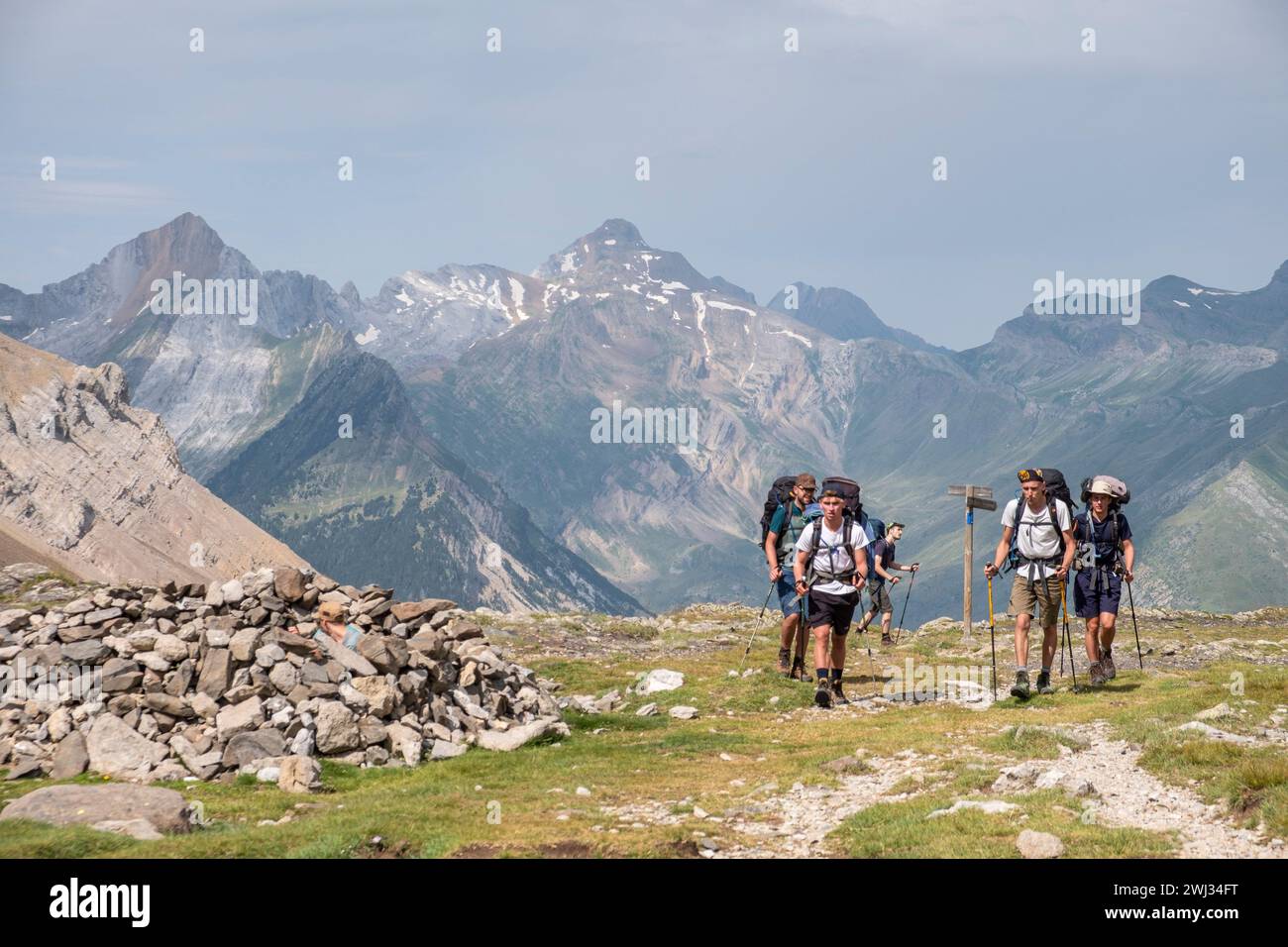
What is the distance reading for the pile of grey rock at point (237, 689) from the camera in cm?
1895

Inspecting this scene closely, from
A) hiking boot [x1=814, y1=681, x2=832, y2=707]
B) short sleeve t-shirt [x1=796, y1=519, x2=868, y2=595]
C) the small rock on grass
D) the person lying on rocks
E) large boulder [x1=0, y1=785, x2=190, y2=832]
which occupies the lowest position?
hiking boot [x1=814, y1=681, x2=832, y2=707]

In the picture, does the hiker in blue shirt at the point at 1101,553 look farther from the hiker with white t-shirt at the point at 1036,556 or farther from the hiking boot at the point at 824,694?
the hiking boot at the point at 824,694

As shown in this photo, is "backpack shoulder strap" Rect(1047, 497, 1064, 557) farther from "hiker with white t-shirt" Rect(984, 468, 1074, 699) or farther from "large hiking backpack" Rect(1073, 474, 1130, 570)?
"large hiking backpack" Rect(1073, 474, 1130, 570)

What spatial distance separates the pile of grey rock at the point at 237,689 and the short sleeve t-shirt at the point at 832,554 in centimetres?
576

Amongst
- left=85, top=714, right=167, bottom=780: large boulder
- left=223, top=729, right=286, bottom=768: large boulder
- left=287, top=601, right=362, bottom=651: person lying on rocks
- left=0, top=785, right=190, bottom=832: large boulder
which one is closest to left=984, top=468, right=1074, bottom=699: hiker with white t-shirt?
left=287, top=601, right=362, bottom=651: person lying on rocks

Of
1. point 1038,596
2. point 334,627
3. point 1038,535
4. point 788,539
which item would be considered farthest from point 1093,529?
point 334,627

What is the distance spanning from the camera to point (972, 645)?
36.7m

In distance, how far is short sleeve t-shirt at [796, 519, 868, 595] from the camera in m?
22.1

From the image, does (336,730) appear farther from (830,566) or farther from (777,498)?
(777,498)

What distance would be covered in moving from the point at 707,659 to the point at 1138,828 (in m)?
24.5

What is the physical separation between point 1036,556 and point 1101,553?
1.70m

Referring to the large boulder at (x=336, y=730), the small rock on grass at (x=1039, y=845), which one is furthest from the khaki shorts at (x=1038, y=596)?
the large boulder at (x=336, y=730)
